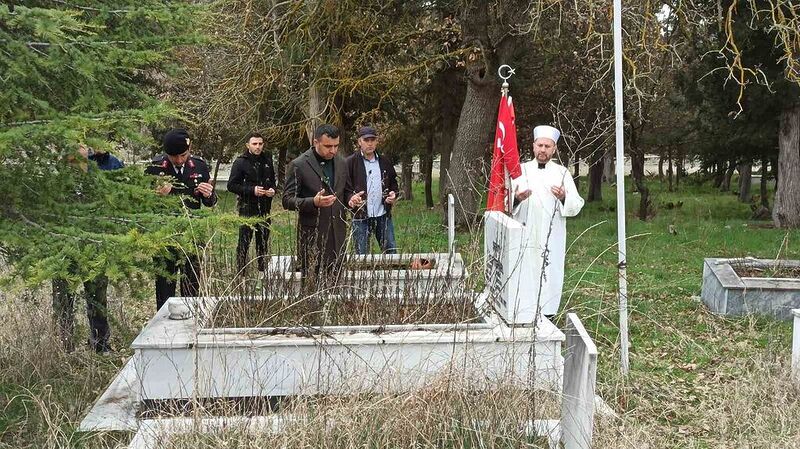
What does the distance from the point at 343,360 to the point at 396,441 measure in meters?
0.87

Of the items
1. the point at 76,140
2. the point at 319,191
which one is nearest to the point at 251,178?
the point at 319,191

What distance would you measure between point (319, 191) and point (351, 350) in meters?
1.78

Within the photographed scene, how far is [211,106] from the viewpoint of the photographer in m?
13.6

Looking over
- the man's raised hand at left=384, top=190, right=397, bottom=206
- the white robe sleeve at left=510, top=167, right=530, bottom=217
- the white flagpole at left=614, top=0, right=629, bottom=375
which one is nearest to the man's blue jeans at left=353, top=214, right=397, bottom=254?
the man's raised hand at left=384, top=190, right=397, bottom=206

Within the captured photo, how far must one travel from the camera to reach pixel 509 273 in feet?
16.3

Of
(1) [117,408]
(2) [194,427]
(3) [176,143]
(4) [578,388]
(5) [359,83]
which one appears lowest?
(1) [117,408]

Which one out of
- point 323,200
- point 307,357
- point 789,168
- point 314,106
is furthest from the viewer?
point 314,106

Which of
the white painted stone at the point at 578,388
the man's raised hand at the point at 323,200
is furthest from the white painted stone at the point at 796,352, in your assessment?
the man's raised hand at the point at 323,200

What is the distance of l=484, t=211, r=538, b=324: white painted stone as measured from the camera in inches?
191

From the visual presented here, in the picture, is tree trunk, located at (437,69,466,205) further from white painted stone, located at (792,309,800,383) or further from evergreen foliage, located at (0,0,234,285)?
evergreen foliage, located at (0,0,234,285)

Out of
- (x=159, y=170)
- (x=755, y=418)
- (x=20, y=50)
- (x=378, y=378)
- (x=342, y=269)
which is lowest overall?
(x=755, y=418)

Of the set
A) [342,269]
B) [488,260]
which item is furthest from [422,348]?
[488,260]

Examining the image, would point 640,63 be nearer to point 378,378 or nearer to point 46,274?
point 378,378

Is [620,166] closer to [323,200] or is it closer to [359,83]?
[323,200]
